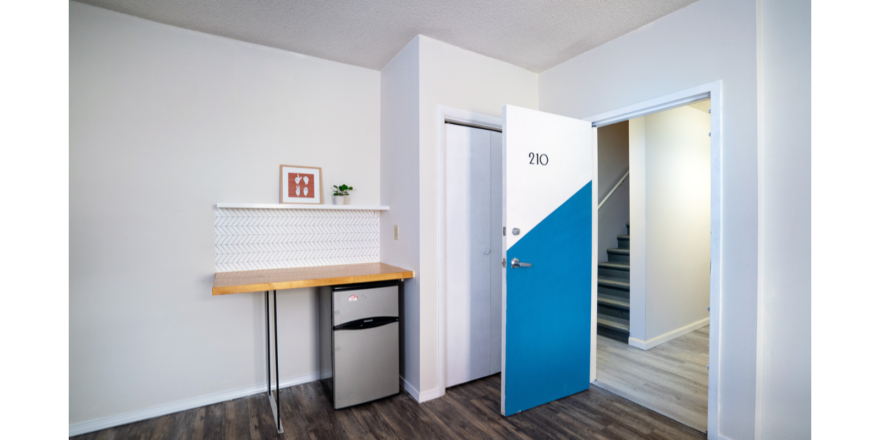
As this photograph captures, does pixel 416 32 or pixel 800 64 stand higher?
pixel 416 32

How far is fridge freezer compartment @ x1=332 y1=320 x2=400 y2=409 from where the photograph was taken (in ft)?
8.71

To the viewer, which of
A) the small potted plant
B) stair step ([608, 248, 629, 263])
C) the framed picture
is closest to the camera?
the framed picture

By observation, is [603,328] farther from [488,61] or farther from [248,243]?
[248,243]

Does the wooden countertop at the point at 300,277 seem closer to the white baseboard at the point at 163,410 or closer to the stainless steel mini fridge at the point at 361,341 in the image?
the stainless steel mini fridge at the point at 361,341

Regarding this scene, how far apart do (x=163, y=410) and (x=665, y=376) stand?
362cm

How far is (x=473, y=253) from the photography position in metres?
3.12

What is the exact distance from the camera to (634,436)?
2326 millimetres

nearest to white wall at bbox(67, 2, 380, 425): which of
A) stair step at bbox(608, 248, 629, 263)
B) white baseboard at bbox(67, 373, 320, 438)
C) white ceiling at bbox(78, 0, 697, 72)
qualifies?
white baseboard at bbox(67, 373, 320, 438)

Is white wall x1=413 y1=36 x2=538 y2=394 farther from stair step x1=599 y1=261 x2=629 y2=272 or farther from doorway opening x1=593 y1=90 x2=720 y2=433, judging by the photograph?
stair step x1=599 y1=261 x2=629 y2=272

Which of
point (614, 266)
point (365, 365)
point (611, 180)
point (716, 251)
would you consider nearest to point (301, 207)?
point (365, 365)

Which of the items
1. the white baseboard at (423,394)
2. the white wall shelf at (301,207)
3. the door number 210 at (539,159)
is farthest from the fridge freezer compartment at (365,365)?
the door number 210 at (539,159)

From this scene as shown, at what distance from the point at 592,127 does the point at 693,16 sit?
0.89m
